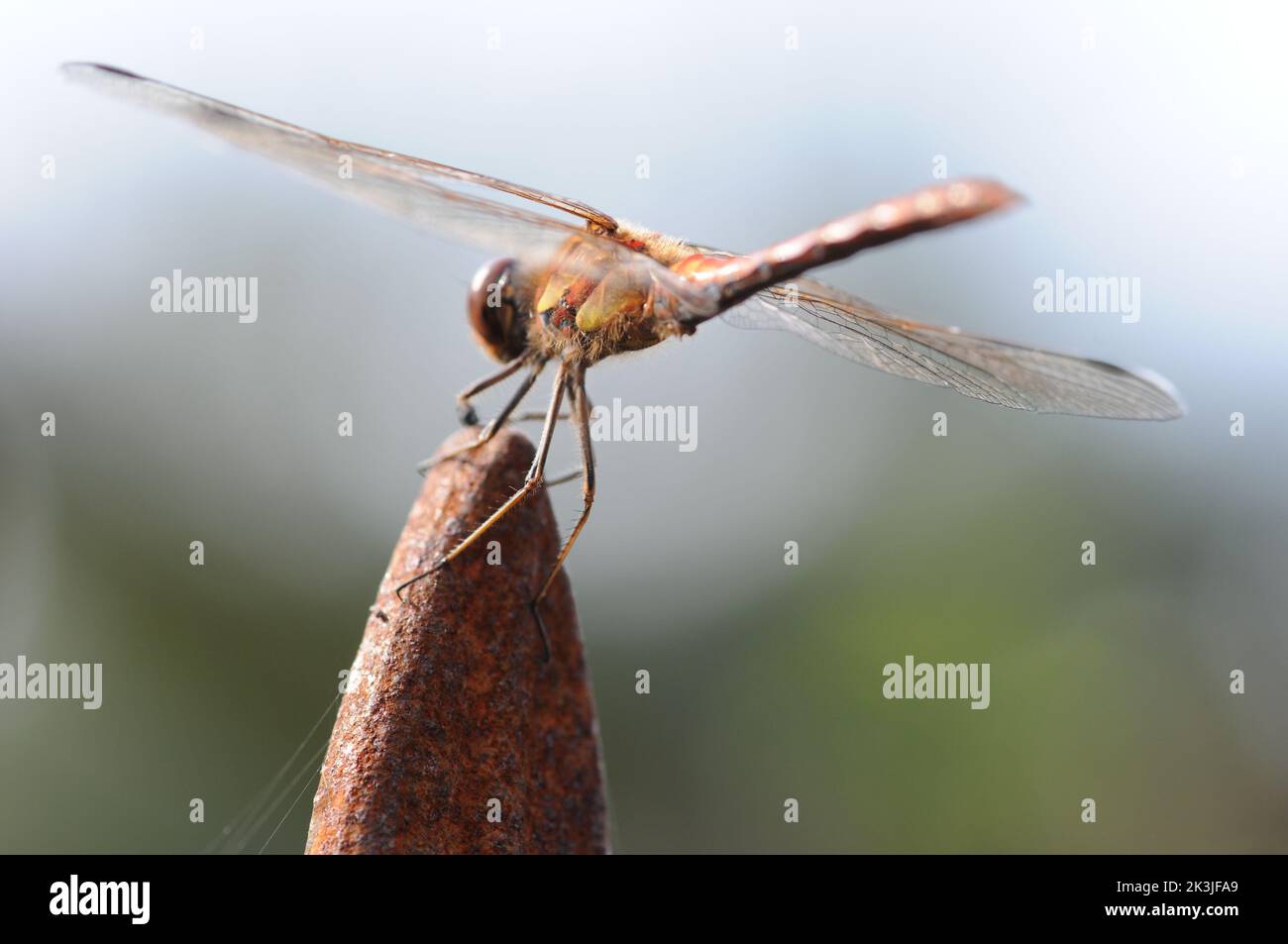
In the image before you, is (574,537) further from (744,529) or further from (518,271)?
(744,529)

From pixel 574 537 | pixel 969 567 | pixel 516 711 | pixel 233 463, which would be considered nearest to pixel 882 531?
pixel 969 567

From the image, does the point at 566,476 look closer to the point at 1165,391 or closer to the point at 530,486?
the point at 530,486

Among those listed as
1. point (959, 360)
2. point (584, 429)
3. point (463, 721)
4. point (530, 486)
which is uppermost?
point (959, 360)

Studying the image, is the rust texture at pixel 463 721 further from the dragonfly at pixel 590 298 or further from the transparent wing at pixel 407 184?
the transparent wing at pixel 407 184

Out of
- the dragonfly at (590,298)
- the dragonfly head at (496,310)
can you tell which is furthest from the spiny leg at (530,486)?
the dragonfly head at (496,310)

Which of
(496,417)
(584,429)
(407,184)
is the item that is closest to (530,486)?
(496,417)

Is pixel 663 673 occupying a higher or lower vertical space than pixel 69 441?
lower
